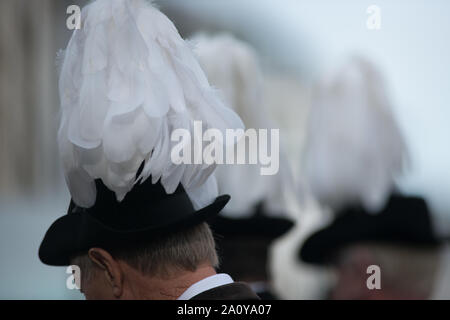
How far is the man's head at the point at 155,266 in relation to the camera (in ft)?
8.64

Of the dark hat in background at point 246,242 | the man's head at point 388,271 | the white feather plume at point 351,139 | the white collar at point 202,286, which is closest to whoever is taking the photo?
the white collar at point 202,286

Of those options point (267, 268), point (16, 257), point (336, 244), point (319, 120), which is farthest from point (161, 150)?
point (16, 257)

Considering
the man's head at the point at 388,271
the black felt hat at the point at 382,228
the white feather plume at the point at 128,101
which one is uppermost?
the white feather plume at the point at 128,101

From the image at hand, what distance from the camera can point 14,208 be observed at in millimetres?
7109

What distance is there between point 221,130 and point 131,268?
1.68ft

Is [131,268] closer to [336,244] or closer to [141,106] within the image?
[141,106]

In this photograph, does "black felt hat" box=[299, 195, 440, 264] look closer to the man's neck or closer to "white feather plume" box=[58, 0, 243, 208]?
"white feather plume" box=[58, 0, 243, 208]

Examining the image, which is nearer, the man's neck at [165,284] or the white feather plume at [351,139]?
the man's neck at [165,284]

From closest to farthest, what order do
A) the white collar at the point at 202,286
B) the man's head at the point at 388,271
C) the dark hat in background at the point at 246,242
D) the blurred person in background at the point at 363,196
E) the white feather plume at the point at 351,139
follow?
the white collar at the point at 202,286 → the dark hat in background at the point at 246,242 → the man's head at the point at 388,271 → the blurred person in background at the point at 363,196 → the white feather plume at the point at 351,139

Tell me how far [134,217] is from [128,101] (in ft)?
1.17

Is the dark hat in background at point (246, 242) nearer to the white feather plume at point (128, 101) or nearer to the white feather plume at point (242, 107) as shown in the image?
the white feather plume at point (242, 107)

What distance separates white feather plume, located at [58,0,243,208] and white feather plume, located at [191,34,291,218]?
7.25ft

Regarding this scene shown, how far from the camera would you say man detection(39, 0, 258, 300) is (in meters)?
2.64

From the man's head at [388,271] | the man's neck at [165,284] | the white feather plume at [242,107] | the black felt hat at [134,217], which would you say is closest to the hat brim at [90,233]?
the black felt hat at [134,217]
